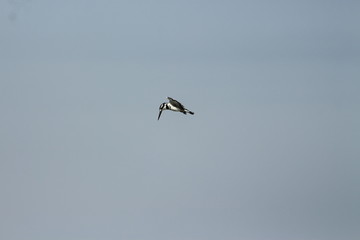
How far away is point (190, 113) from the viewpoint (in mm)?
77000

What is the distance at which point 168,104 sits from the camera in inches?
3228

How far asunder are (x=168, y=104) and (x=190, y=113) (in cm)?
689

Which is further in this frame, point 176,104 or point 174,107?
point 174,107

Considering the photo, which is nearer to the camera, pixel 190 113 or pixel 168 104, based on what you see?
pixel 190 113
